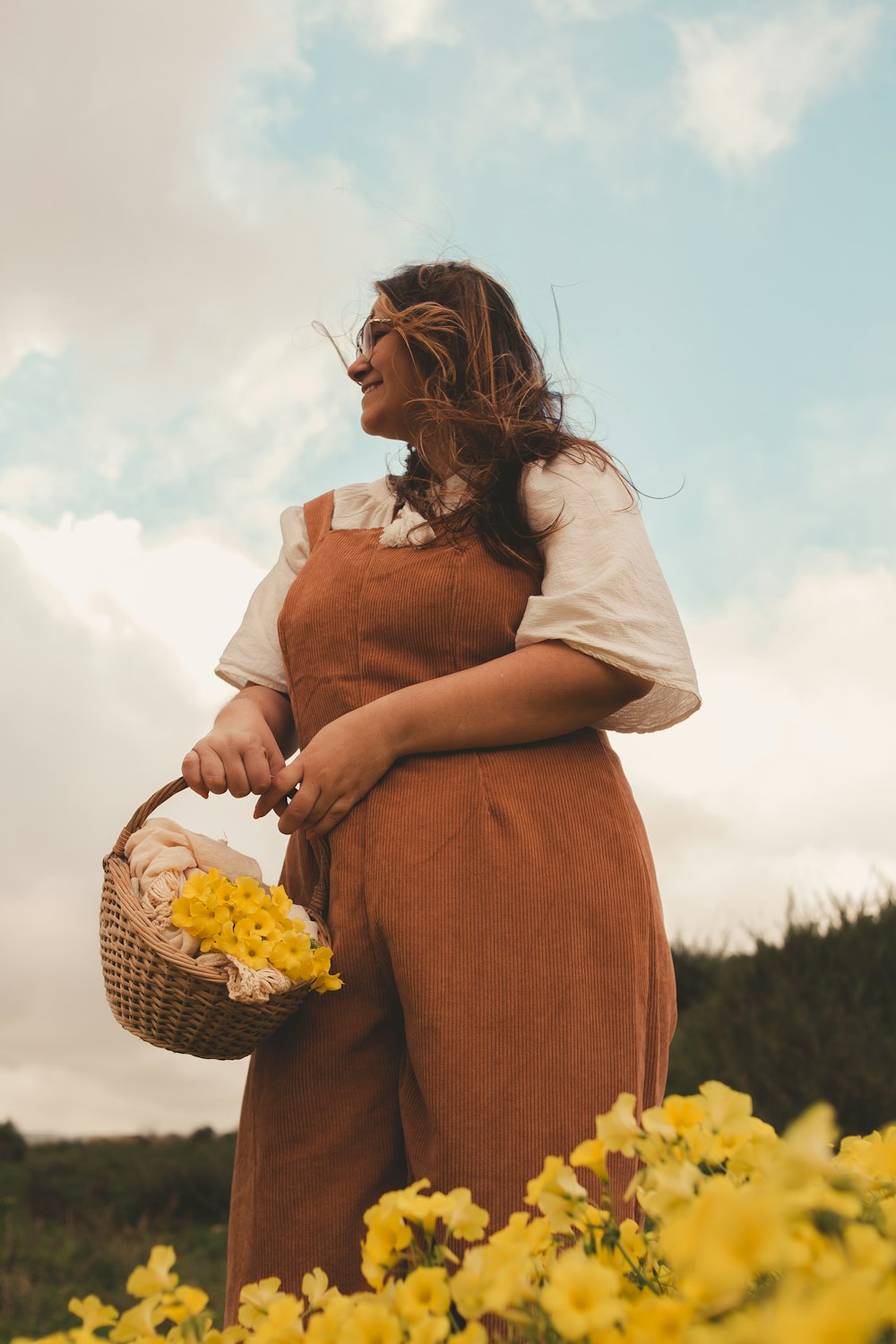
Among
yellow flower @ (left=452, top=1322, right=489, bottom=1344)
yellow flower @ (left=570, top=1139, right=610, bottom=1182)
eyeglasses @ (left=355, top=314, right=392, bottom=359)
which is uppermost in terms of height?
eyeglasses @ (left=355, top=314, right=392, bottom=359)

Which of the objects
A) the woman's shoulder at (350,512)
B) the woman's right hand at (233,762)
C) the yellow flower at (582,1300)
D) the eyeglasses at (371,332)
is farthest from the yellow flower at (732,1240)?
the eyeglasses at (371,332)

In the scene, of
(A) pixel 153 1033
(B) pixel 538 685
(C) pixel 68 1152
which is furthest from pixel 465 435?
(C) pixel 68 1152

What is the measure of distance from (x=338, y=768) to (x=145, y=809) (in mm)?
355

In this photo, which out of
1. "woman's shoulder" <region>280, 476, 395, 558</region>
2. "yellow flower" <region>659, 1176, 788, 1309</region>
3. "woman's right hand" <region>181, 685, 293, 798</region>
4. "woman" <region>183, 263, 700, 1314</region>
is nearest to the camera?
"yellow flower" <region>659, 1176, 788, 1309</region>

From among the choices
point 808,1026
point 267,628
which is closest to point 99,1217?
point 808,1026

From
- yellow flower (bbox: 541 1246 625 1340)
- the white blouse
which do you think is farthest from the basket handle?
yellow flower (bbox: 541 1246 625 1340)

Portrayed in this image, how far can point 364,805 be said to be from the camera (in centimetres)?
178

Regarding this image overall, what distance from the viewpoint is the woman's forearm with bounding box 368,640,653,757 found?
5.70ft

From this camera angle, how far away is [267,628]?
2.27 metres

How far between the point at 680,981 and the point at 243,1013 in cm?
610

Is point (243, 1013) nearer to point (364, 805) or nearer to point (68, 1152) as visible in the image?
point (364, 805)

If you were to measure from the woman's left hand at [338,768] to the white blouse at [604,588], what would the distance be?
0.29 metres

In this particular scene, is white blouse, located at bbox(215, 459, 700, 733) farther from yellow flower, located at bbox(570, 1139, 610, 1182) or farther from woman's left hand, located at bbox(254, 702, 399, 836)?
yellow flower, located at bbox(570, 1139, 610, 1182)

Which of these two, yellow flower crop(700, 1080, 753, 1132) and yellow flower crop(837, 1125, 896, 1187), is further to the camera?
yellow flower crop(837, 1125, 896, 1187)
